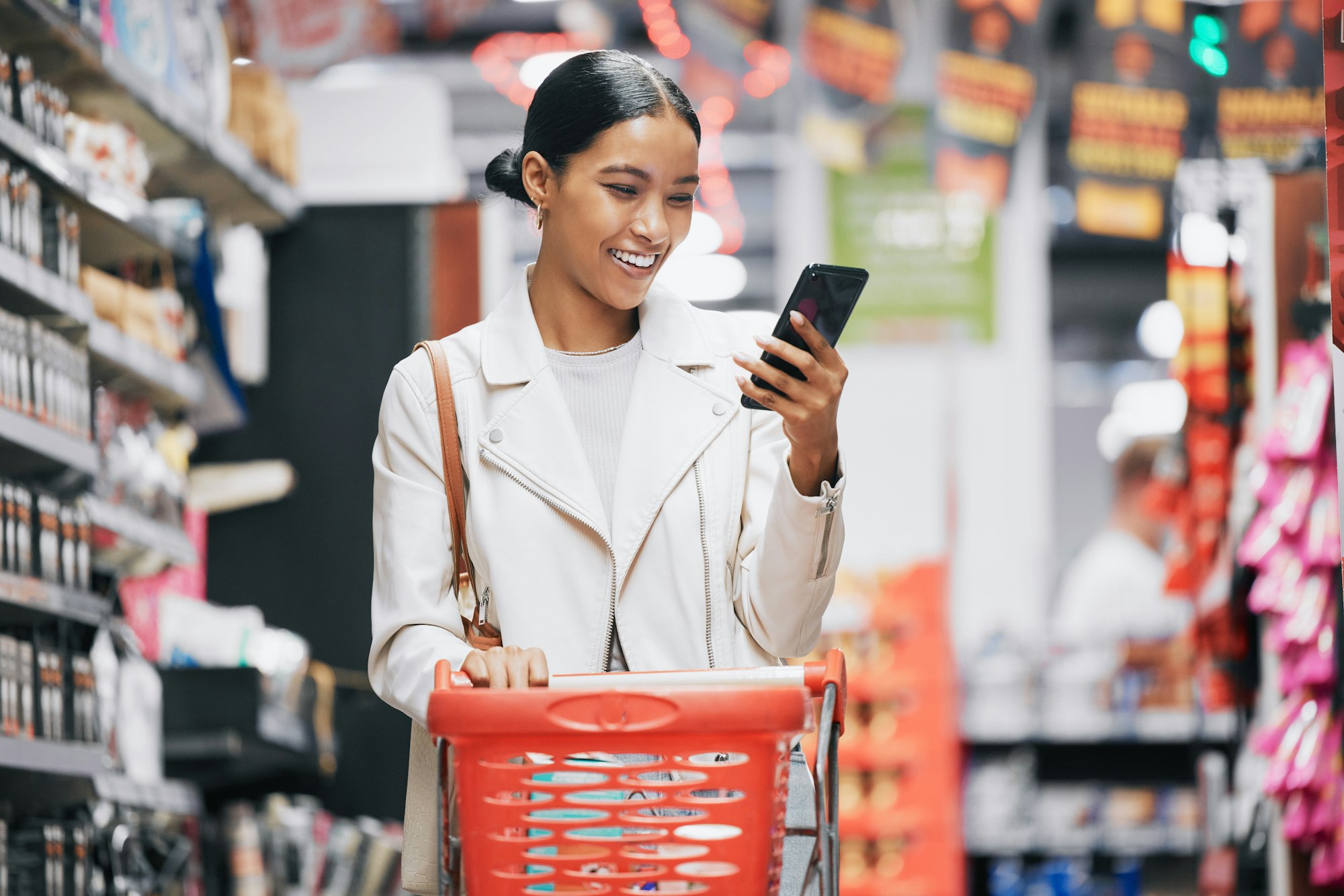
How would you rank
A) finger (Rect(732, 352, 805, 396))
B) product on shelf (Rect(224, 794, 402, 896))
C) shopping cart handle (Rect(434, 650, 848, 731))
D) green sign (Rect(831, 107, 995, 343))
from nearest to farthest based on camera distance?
1. shopping cart handle (Rect(434, 650, 848, 731))
2. finger (Rect(732, 352, 805, 396))
3. product on shelf (Rect(224, 794, 402, 896))
4. green sign (Rect(831, 107, 995, 343))

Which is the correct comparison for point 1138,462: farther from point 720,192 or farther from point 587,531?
point 587,531

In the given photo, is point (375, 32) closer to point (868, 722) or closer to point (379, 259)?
point (379, 259)

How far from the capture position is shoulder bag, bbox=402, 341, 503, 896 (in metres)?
2.10

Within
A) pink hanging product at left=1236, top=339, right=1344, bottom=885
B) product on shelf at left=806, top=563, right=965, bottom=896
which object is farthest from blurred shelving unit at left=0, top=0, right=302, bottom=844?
product on shelf at left=806, top=563, right=965, bottom=896

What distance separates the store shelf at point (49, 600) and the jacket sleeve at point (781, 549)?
1.74 m

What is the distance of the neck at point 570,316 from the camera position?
235 centimetres

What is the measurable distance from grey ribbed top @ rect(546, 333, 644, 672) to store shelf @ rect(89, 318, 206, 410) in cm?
192

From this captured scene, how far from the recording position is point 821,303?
1.90 metres

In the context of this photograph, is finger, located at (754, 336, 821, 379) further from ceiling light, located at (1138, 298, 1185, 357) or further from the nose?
ceiling light, located at (1138, 298, 1185, 357)

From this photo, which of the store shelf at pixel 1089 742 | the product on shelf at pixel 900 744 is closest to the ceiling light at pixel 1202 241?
the product on shelf at pixel 900 744

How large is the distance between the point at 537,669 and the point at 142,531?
8.38ft

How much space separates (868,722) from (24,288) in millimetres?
5275

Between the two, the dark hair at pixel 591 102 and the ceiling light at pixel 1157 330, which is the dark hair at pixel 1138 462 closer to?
the ceiling light at pixel 1157 330

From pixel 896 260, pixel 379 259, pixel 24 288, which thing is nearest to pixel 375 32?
pixel 379 259
